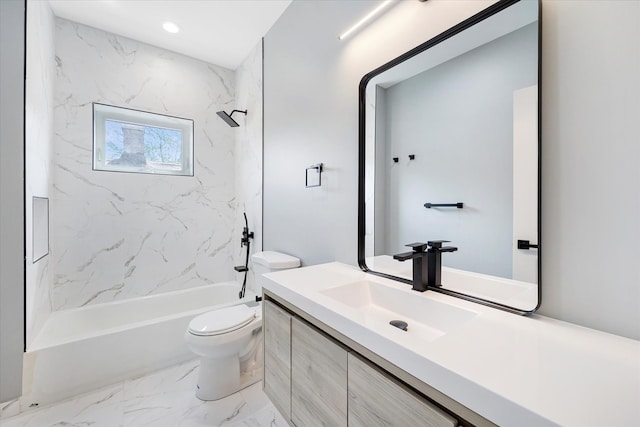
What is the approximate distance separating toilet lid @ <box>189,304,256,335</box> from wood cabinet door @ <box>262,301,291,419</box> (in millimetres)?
463

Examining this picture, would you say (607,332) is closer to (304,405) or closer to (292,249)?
(304,405)

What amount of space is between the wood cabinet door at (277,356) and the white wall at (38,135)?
5.20 ft

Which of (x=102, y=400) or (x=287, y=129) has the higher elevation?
(x=287, y=129)

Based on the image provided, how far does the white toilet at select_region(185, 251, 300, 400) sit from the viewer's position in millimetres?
1673

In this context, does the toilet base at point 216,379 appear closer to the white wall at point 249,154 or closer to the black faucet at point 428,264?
the white wall at point 249,154

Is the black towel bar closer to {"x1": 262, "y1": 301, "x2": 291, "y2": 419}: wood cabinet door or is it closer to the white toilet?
{"x1": 262, "y1": 301, "x2": 291, "y2": 419}: wood cabinet door

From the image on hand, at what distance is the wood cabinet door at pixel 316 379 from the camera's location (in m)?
A: 0.90

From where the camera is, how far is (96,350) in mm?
1845

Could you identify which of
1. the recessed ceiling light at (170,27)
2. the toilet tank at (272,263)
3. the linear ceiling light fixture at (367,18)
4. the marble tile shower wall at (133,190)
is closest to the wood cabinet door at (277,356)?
the toilet tank at (272,263)

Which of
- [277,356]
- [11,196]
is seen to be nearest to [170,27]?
[11,196]

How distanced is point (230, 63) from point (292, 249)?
7.60 ft

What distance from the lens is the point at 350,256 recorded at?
157cm

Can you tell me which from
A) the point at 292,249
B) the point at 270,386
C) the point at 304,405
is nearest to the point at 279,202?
the point at 292,249

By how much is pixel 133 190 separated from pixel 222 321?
173 centimetres
